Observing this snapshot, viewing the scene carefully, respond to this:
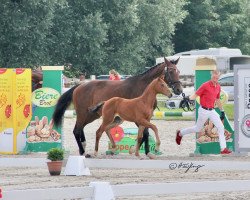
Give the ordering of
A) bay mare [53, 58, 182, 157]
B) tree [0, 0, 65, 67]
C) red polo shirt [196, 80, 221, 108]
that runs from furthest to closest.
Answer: tree [0, 0, 65, 67] < bay mare [53, 58, 182, 157] < red polo shirt [196, 80, 221, 108]

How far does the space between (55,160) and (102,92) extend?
4572 millimetres

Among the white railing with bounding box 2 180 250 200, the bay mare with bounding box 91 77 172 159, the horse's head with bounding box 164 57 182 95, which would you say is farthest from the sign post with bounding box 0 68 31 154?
the white railing with bounding box 2 180 250 200

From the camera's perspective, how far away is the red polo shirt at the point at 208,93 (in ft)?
67.6

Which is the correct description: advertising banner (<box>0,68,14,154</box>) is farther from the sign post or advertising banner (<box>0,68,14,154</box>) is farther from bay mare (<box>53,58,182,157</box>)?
bay mare (<box>53,58,182,157</box>)

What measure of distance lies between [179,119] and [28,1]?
830 inches

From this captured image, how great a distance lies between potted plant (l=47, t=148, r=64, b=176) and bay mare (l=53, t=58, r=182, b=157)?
369cm

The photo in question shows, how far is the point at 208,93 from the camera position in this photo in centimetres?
2062

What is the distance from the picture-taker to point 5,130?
2284 cm

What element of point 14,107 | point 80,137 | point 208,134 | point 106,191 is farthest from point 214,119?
point 106,191

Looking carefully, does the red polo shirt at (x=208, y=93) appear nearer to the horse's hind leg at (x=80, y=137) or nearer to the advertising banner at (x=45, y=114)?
the horse's hind leg at (x=80, y=137)

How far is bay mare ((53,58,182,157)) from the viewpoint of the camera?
2128 cm

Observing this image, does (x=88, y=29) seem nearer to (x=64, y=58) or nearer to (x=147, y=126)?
(x=64, y=58)

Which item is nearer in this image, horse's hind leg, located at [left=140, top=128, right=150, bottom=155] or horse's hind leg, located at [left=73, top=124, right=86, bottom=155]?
horse's hind leg, located at [left=140, top=128, right=150, bottom=155]

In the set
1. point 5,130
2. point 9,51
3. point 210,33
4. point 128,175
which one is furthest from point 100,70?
point 128,175
